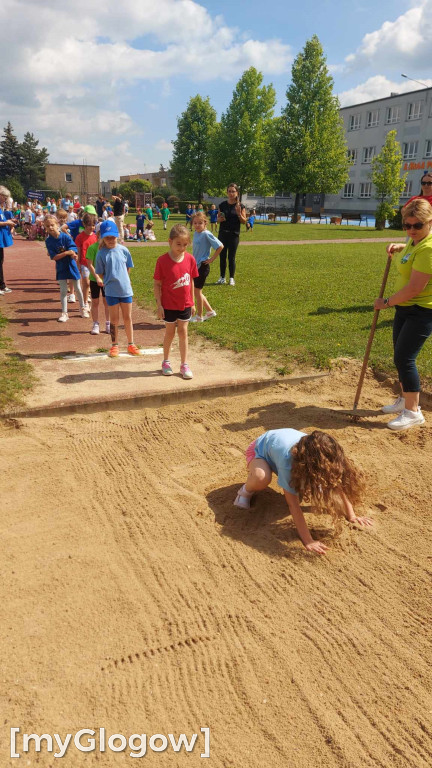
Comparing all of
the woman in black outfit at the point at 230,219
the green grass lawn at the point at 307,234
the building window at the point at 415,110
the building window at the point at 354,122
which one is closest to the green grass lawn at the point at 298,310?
the woman in black outfit at the point at 230,219

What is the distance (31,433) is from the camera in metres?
5.23

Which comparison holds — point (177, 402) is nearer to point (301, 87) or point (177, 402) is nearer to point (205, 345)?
point (205, 345)

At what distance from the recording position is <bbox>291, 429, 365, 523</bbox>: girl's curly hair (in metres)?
3.52

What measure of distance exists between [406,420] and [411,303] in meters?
1.19

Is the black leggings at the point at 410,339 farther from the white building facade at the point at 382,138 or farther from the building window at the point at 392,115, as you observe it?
the building window at the point at 392,115

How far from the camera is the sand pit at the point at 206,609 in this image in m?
2.49

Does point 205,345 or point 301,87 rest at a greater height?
point 301,87

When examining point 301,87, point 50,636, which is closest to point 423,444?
point 50,636

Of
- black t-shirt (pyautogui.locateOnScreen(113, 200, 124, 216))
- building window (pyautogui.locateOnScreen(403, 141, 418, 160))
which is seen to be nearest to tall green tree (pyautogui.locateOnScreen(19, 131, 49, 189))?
building window (pyautogui.locateOnScreen(403, 141, 418, 160))

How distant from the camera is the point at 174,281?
6.38 m

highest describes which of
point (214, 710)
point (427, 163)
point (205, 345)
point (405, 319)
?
point (427, 163)

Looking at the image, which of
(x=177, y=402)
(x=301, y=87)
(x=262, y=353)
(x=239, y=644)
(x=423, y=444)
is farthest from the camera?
(x=301, y=87)

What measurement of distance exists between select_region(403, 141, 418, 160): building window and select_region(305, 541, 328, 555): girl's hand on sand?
61.8m

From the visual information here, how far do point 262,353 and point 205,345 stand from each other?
989 mm
